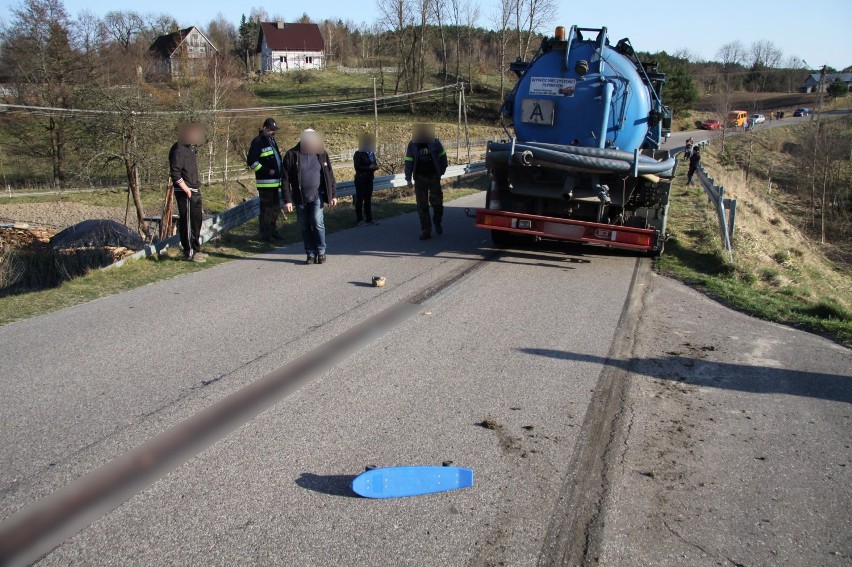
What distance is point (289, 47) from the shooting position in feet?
307

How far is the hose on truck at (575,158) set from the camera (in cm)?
870

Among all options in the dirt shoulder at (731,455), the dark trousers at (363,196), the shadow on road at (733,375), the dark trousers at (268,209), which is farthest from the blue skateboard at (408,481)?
the dark trousers at (363,196)

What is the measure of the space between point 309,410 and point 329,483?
944 mm

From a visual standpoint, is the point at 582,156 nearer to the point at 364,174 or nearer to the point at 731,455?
the point at 364,174

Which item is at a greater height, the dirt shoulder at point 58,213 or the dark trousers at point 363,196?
the dark trousers at point 363,196

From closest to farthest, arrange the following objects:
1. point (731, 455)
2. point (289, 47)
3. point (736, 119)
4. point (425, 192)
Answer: point (731, 455), point (425, 192), point (736, 119), point (289, 47)

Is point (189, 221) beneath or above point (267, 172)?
beneath

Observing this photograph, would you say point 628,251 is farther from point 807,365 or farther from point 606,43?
point 807,365

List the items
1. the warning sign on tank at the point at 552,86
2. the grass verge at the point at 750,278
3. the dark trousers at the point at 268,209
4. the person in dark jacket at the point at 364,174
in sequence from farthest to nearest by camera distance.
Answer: the person in dark jacket at the point at 364,174 < the dark trousers at the point at 268,209 < the warning sign on tank at the point at 552,86 < the grass verge at the point at 750,278

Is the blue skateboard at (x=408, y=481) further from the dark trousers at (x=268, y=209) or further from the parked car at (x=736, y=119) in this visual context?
the parked car at (x=736, y=119)

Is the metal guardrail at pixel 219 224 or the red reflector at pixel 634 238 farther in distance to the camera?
the metal guardrail at pixel 219 224

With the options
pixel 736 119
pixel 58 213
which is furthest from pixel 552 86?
pixel 736 119

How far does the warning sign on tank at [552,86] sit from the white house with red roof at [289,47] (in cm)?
8868

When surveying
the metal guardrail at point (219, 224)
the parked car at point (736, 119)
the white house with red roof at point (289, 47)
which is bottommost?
the metal guardrail at point (219, 224)
